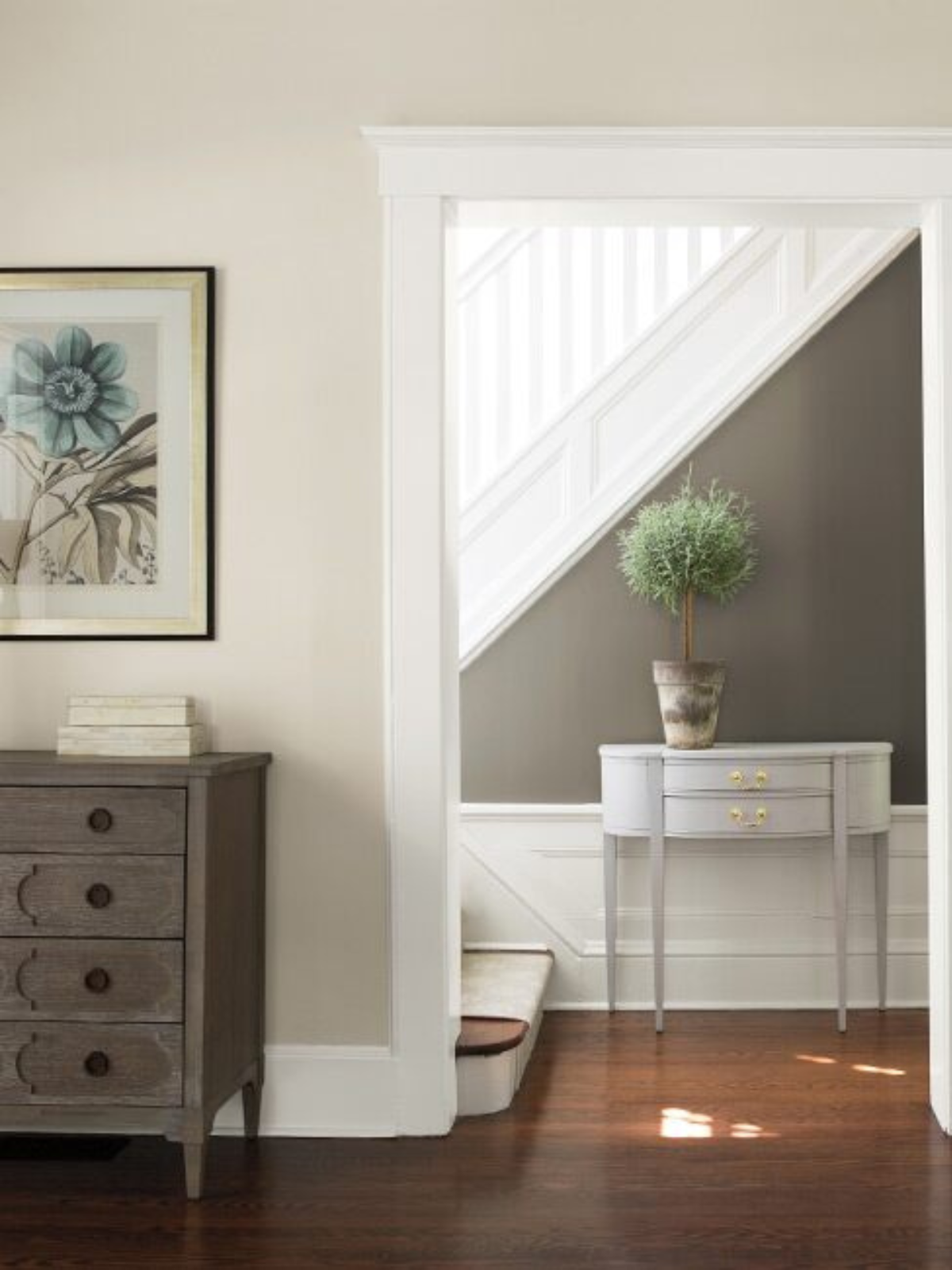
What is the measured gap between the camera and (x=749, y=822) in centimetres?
485

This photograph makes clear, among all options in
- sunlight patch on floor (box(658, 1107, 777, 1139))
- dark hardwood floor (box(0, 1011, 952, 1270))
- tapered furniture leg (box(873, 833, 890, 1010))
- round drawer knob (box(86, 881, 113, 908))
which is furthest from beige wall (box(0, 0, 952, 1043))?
tapered furniture leg (box(873, 833, 890, 1010))

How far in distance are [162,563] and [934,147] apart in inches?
85.7

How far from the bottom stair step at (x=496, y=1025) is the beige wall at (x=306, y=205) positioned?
381mm

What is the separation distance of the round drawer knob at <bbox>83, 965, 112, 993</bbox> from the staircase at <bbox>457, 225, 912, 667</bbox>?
7.85 feet

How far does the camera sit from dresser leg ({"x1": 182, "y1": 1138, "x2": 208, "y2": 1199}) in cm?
321

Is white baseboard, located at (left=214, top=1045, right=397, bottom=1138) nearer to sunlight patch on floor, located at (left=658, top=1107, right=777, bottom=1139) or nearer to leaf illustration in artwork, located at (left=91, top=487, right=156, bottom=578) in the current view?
sunlight patch on floor, located at (left=658, top=1107, right=777, bottom=1139)

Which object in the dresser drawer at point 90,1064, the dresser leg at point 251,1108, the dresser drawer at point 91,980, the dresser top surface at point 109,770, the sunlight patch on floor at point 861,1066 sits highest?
the dresser top surface at point 109,770

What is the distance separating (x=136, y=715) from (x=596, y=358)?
270cm

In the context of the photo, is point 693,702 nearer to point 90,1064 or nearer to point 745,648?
point 745,648

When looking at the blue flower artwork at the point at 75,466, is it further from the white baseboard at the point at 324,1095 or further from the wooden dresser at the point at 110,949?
the white baseboard at the point at 324,1095

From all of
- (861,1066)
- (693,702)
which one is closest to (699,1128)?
(861,1066)

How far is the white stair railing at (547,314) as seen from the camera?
5.57 metres

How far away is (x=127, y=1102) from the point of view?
3.21 metres

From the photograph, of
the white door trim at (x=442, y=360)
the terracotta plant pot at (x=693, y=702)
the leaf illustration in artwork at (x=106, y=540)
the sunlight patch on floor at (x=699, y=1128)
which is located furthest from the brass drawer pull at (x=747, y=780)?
the leaf illustration in artwork at (x=106, y=540)
